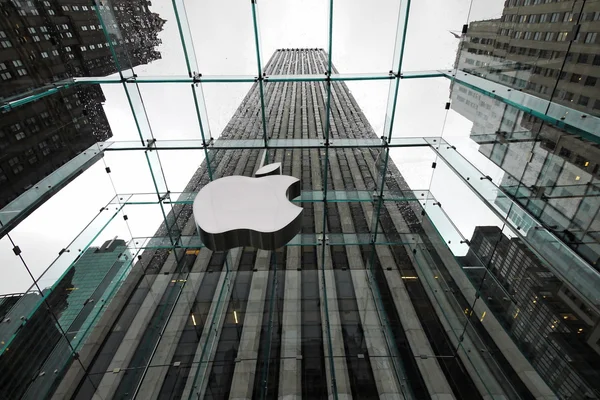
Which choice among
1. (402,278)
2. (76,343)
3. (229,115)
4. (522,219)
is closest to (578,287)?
(522,219)

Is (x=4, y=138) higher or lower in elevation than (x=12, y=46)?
lower

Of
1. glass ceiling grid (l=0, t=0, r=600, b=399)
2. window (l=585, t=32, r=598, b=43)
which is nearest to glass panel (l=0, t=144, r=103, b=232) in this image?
glass ceiling grid (l=0, t=0, r=600, b=399)

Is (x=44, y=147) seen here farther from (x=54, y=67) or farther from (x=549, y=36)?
(x=549, y=36)

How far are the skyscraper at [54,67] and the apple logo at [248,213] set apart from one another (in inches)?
131

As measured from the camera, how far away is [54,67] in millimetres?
6016

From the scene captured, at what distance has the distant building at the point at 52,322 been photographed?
4.95 m

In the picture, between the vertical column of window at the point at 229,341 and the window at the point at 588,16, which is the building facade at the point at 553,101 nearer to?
the window at the point at 588,16

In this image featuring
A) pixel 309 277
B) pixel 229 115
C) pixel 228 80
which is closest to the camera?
pixel 228 80

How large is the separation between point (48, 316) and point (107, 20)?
5797 mm

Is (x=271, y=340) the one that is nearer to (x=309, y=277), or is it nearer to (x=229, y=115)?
(x=309, y=277)

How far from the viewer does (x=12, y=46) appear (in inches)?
196

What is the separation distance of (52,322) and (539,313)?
8589 millimetres

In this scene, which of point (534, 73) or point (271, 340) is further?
point (271, 340)

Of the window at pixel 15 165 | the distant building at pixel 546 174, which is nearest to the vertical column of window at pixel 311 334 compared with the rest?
the distant building at pixel 546 174
